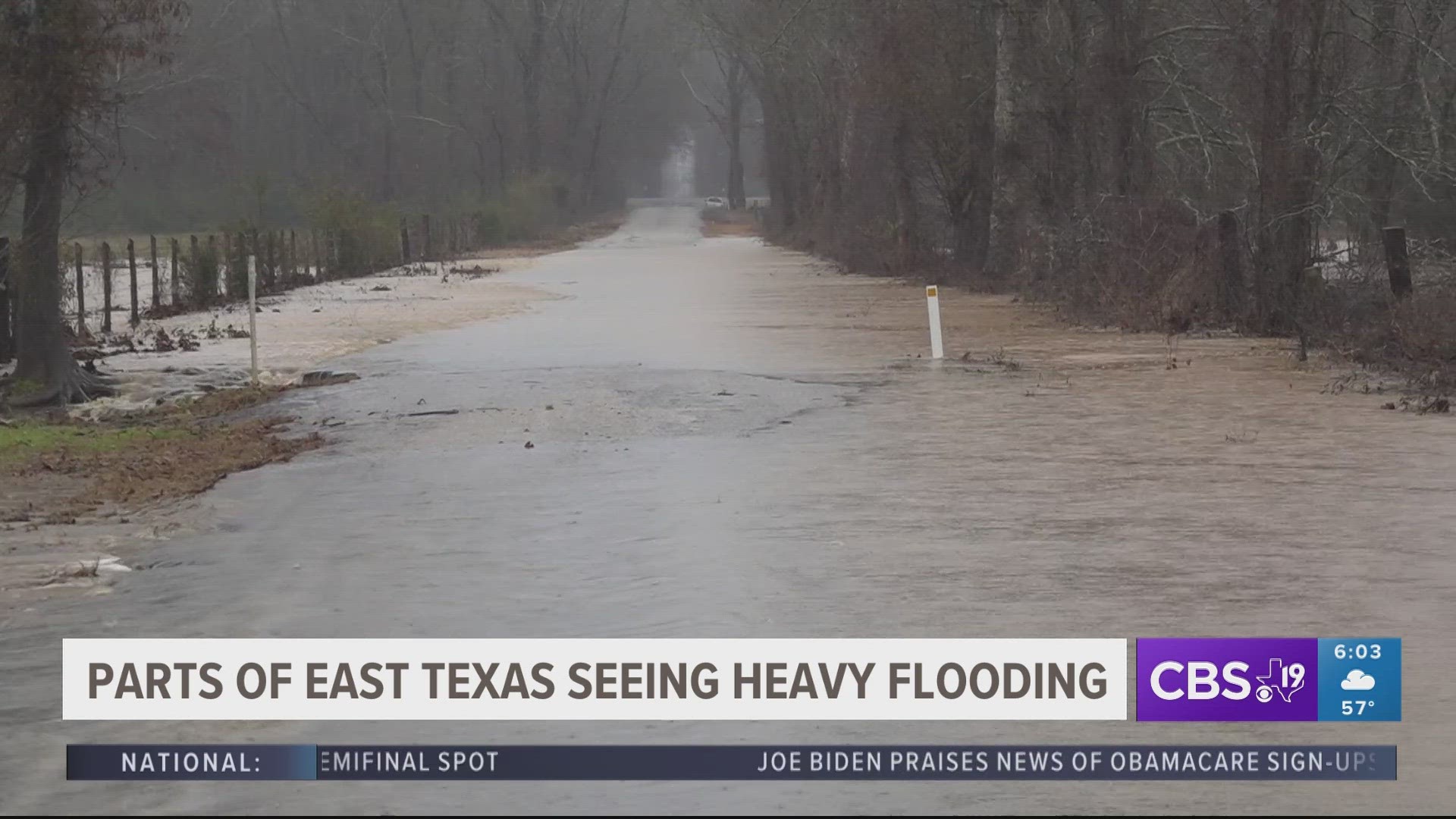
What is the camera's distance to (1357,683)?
26.7 feet

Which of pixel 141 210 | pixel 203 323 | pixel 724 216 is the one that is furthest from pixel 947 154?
pixel 724 216

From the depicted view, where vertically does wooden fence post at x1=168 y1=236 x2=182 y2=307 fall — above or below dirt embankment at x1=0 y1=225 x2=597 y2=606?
above

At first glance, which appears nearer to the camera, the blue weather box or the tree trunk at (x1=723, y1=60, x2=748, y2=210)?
the blue weather box

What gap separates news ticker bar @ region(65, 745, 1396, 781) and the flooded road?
0.26ft

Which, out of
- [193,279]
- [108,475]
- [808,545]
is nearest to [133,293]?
[193,279]

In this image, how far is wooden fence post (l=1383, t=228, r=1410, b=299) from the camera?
77.4 ft

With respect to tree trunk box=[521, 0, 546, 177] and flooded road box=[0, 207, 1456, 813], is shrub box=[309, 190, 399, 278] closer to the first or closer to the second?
flooded road box=[0, 207, 1456, 813]

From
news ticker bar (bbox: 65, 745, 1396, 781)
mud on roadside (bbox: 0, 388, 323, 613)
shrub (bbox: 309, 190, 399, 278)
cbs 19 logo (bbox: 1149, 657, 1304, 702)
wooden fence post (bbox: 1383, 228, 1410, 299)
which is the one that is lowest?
news ticker bar (bbox: 65, 745, 1396, 781)

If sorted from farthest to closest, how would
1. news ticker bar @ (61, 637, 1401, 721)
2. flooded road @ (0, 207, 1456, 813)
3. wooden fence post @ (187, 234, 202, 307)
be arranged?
wooden fence post @ (187, 234, 202, 307) → news ticker bar @ (61, 637, 1401, 721) → flooded road @ (0, 207, 1456, 813)

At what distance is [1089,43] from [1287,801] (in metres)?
30.7

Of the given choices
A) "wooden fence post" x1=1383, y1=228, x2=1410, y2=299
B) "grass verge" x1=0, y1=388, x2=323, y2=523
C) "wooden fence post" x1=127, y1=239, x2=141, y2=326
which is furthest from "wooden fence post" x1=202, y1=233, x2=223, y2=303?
"wooden fence post" x1=1383, y1=228, x2=1410, y2=299

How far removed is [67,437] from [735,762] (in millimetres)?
12186

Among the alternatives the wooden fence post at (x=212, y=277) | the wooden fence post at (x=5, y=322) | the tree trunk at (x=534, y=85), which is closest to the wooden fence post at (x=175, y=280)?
the wooden fence post at (x=212, y=277)

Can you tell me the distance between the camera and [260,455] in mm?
16547
